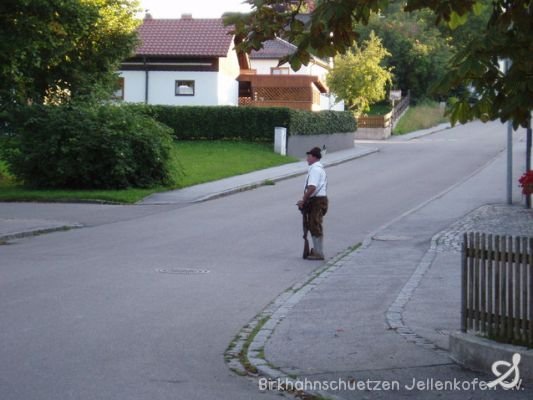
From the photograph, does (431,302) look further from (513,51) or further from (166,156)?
(166,156)

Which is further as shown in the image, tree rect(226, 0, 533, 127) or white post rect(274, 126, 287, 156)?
white post rect(274, 126, 287, 156)

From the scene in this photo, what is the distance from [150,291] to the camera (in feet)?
43.0

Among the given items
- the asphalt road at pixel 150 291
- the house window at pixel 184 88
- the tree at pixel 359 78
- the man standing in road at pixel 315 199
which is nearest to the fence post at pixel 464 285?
the asphalt road at pixel 150 291

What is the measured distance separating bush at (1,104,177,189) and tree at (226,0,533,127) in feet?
71.5

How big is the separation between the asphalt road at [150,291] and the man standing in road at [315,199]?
20.7 inches

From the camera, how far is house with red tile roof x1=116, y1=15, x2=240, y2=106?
182ft

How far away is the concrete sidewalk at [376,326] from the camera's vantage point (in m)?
8.10

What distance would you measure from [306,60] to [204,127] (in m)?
39.7

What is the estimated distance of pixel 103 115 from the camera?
3178 centimetres

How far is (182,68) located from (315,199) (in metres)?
40.0

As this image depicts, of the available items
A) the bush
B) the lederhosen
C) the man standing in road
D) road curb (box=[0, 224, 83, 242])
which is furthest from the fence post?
the bush

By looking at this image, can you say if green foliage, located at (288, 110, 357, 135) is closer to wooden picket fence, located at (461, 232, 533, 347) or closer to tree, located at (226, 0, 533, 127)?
tree, located at (226, 0, 533, 127)

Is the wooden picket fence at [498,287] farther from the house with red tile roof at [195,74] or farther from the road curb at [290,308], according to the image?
the house with red tile roof at [195,74]

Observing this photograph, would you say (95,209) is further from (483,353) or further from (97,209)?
(483,353)
